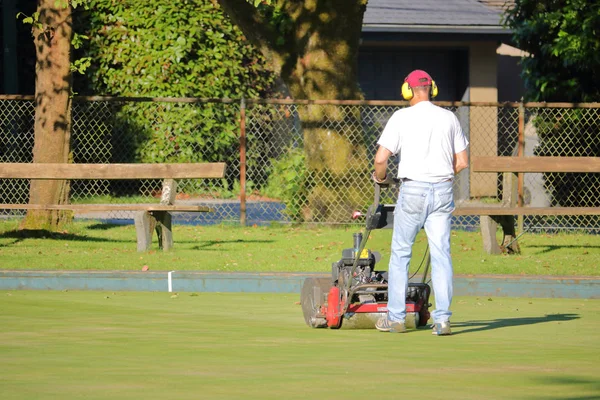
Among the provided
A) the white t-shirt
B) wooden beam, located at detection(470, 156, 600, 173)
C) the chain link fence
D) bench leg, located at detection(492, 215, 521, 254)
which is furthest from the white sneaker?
the chain link fence

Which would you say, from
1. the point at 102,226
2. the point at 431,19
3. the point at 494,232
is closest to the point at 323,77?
the point at 102,226

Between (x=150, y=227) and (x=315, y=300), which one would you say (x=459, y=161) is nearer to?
(x=315, y=300)

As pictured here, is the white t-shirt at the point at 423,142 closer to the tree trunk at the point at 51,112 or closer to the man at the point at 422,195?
the man at the point at 422,195

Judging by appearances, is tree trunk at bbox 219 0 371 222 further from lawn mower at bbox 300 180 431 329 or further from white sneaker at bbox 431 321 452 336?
white sneaker at bbox 431 321 452 336

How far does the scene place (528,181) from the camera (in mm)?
21281

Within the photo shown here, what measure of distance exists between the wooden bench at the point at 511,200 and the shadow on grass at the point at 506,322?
3567 mm

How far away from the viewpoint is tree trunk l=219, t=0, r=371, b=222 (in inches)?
648

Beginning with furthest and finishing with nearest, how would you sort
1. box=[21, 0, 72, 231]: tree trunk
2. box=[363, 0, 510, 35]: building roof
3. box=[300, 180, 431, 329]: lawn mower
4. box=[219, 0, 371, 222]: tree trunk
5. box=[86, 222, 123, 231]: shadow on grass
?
box=[363, 0, 510, 35]: building roof, box=[219, 0, 371, 222]: tree trunk, box=[86, 222, 123, 231]: shadow on grass, box=[21, 0, 72, 231]: tree trunk, box=[300, 180, 431, 329]: lawn mower

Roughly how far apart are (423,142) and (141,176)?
21.1 ft

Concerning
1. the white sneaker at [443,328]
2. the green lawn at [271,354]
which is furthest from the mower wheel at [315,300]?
the white sneaker at [443,328]

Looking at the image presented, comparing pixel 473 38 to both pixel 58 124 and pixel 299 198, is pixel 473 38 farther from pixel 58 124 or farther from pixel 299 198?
pixel 58 124

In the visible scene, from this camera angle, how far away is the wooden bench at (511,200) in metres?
12.9

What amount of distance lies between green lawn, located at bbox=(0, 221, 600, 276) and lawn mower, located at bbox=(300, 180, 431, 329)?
3.43m

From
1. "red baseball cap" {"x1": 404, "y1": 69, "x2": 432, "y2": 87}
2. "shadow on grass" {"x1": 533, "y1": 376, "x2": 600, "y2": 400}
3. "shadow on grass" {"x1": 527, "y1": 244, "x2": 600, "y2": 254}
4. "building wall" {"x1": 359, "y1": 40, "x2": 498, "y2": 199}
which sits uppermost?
"building wall" {"x1": 359, "y1": 40, "x2": 498, "y2": 199}
